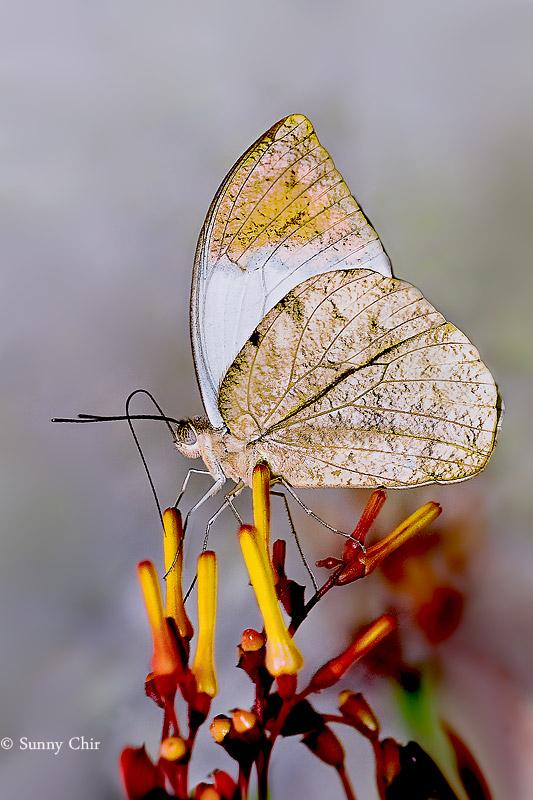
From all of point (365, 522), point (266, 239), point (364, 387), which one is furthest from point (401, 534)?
point (266, 239)

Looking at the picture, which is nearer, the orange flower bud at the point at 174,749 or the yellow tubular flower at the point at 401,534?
the orange flower bud at the point at 174,749

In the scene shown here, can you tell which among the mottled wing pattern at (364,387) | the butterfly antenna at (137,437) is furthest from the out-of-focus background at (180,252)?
the mottled wing pattern at (364,387)

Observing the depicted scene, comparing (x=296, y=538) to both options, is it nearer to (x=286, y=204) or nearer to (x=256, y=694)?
(x=256, y=694)

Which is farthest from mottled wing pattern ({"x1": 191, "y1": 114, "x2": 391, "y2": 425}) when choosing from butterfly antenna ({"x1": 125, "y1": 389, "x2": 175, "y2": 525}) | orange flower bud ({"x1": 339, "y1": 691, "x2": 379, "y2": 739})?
orange flower bud ({"x1": 339, "y1": 691, "x2": 379, "y2": 739})

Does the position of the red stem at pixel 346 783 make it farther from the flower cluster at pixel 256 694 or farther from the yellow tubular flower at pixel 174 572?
the yellow tubular flower at pixel 174 572

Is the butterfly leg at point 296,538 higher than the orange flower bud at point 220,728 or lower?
higher

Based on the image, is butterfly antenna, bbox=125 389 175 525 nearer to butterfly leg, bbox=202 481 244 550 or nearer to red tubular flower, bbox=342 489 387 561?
butterfly leg, bbox=202 481 244 550

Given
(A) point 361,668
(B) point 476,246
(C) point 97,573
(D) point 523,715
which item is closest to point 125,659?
(C) point 97,573

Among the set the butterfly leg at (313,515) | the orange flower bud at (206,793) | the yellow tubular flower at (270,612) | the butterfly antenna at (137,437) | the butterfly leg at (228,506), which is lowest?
the orange flower bud at (206,793)
